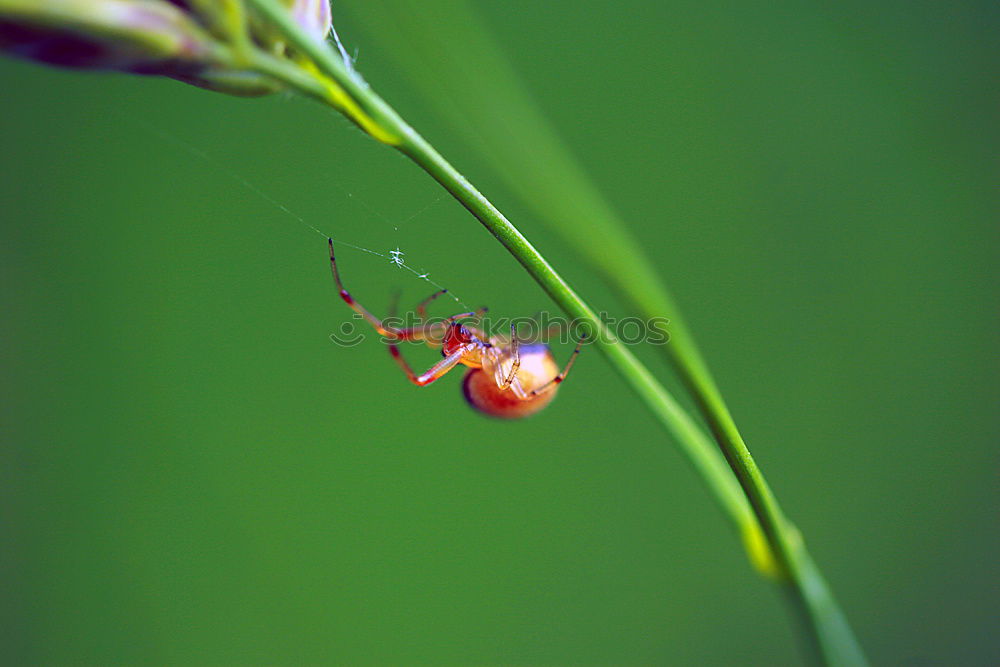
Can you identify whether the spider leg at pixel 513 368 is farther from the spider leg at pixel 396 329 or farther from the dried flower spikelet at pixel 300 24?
the dried flower spikelet at pixel 300 24

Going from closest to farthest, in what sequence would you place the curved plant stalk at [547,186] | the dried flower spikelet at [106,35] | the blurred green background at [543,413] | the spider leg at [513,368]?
the dried flower spikelet at [106,35], the curved plant stalk at [547,186], the spider leg at [513,368], the blurred green background at [543,413]

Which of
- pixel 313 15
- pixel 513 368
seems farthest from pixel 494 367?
pixel 313 15

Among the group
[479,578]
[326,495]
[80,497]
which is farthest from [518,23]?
[80,497]

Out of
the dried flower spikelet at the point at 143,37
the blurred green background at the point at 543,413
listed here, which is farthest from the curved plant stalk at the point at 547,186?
the blurred green background at the point at 543,413

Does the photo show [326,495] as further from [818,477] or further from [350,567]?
[818,477]

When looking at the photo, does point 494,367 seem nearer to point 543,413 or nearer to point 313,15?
point 543,413

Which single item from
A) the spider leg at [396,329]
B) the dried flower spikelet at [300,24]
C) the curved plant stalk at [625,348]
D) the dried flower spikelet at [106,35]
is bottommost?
the curved plant stalk at [625,348]

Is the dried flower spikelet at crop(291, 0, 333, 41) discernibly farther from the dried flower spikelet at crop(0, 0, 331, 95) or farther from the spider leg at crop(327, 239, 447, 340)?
the spider leg at crop(327, 239, 447, 340)
